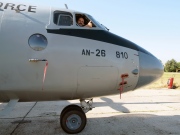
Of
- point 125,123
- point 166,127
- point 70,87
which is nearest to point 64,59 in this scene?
point 70,87

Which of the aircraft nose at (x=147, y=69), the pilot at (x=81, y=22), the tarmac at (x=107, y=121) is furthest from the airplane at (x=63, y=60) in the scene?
the tarmac at (x=107, y=121)

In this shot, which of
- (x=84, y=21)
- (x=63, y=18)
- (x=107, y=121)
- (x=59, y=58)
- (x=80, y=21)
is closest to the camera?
(x=59, y=58)

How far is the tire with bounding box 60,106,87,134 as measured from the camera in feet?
21.0

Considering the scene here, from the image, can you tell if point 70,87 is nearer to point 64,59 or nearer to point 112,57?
point 64,59

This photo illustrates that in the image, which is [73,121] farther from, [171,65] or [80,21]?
[171,65]

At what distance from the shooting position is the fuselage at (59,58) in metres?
5.64

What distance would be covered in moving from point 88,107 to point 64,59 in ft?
6.67

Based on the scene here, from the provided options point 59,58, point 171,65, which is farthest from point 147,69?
point 171,65

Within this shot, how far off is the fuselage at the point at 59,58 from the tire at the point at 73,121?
493 mm

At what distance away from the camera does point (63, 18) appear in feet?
20.8

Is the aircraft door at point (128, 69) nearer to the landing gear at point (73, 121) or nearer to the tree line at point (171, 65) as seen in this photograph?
the landing gear at point (73, 121)

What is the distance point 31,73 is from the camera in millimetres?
5695

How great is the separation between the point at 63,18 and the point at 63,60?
1.38m

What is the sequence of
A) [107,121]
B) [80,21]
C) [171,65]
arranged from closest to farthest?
[80,21]
[107,121]
[171,65]
